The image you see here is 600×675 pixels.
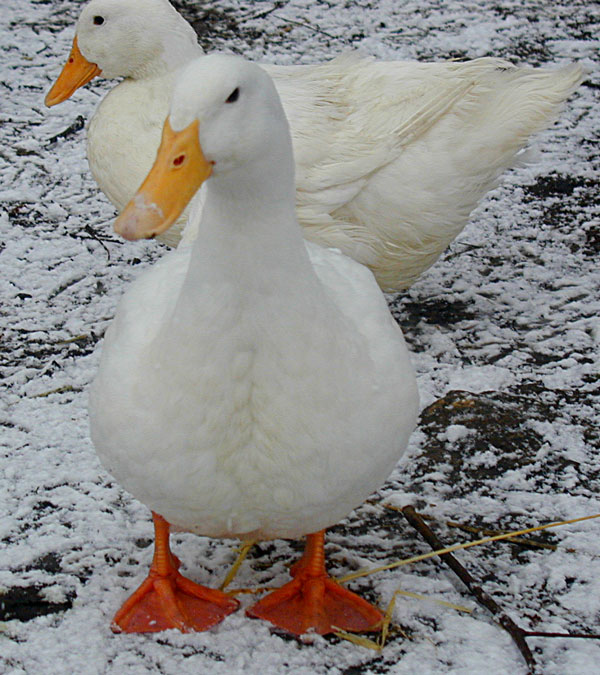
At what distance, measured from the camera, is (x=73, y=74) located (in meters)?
4.11

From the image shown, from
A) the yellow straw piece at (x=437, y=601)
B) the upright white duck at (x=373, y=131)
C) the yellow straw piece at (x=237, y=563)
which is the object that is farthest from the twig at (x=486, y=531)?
the upright white duck at (x=373, y=131)

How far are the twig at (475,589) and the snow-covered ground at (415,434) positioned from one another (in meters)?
0.04

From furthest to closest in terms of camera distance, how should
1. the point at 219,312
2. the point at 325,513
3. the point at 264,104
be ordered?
1. the point at 325,513
2. the point at 219,312
3. the point at 264,104

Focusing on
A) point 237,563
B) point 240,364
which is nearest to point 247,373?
point 240,364

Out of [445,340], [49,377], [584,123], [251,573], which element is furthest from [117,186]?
[584,123]

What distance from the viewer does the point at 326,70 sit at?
12.9ft

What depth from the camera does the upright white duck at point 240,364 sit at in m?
1.81

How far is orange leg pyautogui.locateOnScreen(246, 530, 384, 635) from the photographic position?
251cm

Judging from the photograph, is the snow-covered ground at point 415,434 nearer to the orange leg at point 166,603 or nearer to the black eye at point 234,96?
the orange leg at point 166,603

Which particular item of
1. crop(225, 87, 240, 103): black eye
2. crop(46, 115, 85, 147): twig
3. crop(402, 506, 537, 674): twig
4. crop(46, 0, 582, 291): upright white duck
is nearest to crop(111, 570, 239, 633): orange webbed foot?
crop(402, 506, 537, 674): twig

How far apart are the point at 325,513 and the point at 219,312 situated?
61cm

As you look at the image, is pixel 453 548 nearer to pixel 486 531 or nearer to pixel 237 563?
pixel 486 531

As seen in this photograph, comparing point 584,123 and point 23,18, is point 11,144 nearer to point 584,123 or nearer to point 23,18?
point 23,18

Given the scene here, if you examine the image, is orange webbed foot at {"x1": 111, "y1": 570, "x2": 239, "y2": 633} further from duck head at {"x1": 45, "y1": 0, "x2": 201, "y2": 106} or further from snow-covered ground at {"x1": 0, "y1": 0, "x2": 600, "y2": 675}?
duck head at {"x1": 45, "y1": 0, "x2": 201, "y2": 106}
